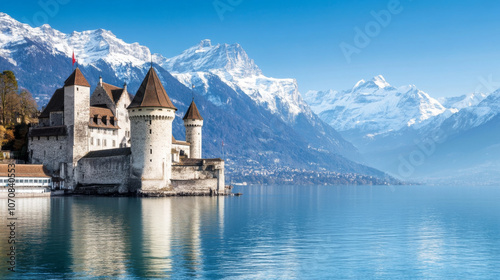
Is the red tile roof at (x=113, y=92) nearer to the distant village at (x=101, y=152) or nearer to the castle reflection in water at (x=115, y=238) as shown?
the distant village at (x=101, y=152)

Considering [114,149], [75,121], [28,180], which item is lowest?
[28,180]

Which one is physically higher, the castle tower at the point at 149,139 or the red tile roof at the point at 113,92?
the red tile roof at the point at 113,92

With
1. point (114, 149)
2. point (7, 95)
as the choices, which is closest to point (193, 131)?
point (114, 149)

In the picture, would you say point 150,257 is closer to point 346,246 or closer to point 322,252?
point 322,252

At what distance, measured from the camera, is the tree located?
303 feet

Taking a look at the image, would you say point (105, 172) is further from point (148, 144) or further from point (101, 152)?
point (148, 144)

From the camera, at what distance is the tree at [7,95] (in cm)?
9238

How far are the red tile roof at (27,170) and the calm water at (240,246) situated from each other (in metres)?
22.9

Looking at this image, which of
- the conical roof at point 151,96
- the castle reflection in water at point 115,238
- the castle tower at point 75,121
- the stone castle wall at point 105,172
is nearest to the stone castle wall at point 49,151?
the castle tower at point 75,121

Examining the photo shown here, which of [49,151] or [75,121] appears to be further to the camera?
[49,151]

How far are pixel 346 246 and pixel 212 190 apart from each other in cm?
5105

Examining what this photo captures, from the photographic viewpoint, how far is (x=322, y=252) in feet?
116

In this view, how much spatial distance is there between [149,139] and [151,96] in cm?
618

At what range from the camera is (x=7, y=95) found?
306 feet
